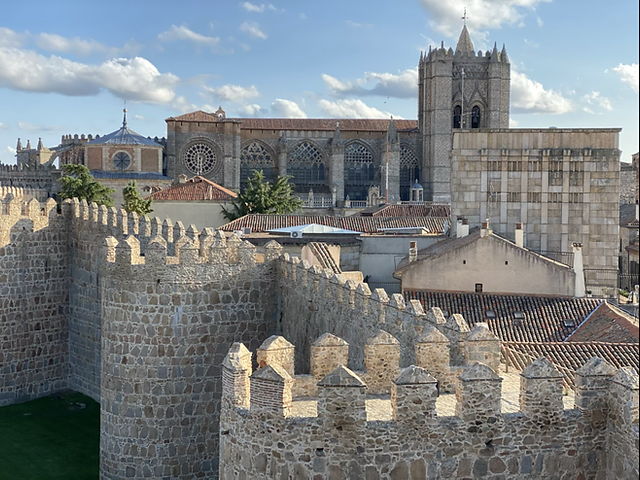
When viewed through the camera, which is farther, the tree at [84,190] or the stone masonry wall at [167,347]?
the tree at [84,190]

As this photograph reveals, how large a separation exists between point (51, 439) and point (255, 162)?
53.4 meters

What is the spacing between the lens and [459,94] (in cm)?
7200

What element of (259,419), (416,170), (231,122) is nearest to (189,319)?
(259,419)

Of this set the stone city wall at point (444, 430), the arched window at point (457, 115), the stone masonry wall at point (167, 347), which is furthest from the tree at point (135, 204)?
the arched window at point (457, 115)

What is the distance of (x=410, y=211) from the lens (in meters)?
38.5

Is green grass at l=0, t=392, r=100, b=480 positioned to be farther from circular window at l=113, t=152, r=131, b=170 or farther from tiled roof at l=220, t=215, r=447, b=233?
circular window at l=113, t=152, r=131, b=170

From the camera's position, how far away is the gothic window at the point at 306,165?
222 feet

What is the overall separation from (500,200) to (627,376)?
16369mm

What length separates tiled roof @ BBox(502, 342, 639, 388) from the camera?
12.6 m

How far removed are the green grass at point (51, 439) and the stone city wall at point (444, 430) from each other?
707 cm

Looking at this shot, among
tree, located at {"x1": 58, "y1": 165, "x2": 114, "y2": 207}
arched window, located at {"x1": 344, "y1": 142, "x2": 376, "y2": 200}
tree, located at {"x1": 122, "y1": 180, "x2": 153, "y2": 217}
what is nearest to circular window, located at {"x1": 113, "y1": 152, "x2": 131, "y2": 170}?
tree, located at {"x1": 58, "y1": 165, "x2": 114, "y2": 207}

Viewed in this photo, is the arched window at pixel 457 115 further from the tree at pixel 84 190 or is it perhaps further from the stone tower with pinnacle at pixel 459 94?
the tree at pixel 84 190

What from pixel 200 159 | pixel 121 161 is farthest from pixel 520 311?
pixel 200 159

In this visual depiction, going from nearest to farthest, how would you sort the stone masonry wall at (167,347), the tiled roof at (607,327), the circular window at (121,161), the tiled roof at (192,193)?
the stone masonry wall at (167,347), the tiled roof at (607,327), the tiled roof at (192,193), the circular window at (121,161)
